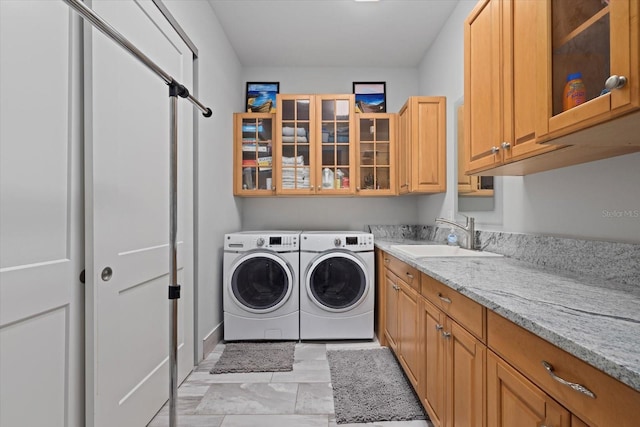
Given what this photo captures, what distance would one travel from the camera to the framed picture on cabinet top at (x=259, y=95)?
10.6ft

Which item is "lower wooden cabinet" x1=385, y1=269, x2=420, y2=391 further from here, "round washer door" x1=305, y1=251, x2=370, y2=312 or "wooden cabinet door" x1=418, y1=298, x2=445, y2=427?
"round washer door" x1=305, y1=251, x2=370, y2=312

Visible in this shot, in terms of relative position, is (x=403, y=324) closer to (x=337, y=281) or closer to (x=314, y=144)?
(x=337, y=281)

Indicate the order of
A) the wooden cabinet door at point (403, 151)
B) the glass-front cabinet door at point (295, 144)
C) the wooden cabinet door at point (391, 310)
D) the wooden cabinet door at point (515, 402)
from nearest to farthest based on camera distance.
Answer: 1. the wooden cabinet door at point (515, 402)
2. the wooden cabinet door at point (391, 310)
3. the wooden cabinet door at point (403, 151)
4. the glass-front cabinet door at point (295, 144)

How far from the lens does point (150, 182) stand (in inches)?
62.3

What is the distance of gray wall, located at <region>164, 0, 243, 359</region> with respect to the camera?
2182 millimetres

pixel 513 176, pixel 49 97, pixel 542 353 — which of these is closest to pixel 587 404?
pixel 542 353

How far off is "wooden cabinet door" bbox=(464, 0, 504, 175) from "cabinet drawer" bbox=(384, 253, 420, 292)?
653mm

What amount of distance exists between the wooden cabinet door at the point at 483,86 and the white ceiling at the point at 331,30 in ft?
3.34

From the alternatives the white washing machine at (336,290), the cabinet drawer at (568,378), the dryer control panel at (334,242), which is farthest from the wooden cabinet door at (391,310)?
the cabinet drawer at (568,378)

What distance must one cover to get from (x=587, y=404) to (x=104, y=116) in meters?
1.74

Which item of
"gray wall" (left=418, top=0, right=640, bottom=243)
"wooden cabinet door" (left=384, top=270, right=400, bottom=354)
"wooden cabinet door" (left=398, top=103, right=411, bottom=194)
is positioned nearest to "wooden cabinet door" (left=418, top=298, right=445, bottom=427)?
"wooden cabinet door" (left=384, top=270, right=400, bottom=354)

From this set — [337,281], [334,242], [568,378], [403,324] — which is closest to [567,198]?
[568,378]

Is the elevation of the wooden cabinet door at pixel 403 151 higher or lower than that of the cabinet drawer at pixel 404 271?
higher

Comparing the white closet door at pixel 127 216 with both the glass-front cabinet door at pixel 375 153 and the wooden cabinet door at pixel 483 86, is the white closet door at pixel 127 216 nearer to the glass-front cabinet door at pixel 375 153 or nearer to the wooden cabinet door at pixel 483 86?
the wooden cabinet door at pixel 483 86
